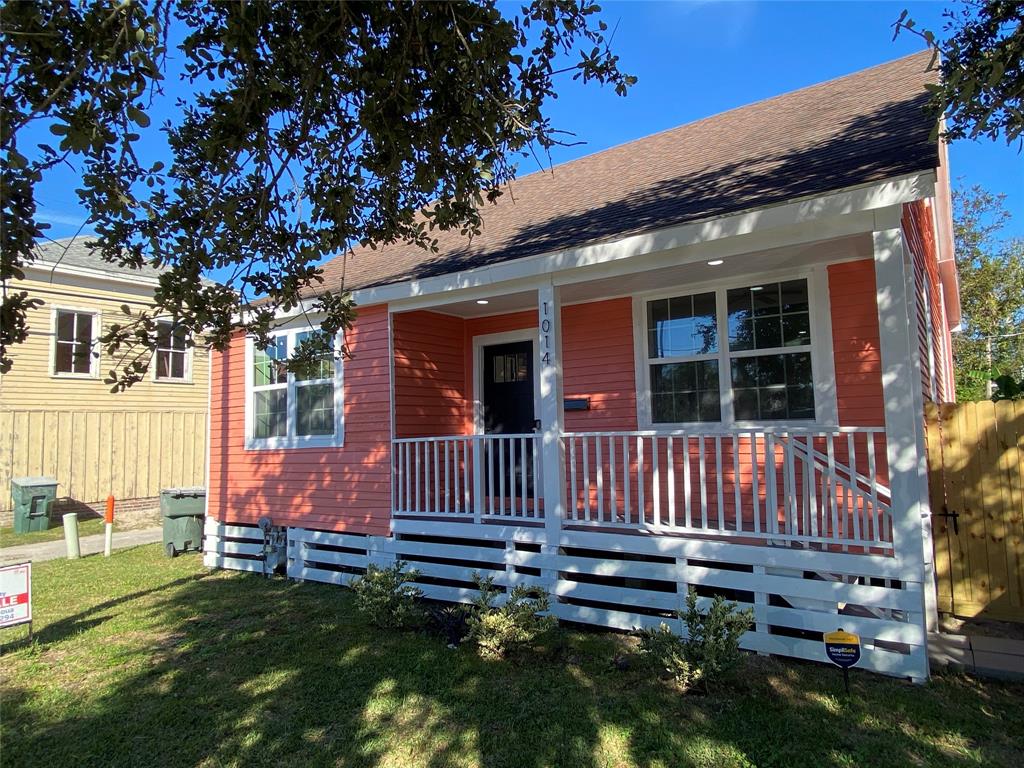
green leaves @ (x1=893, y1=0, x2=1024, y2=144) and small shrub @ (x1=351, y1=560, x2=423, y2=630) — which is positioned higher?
green leaves @ (x1=893, y1=0, x2=1024, y2=144)

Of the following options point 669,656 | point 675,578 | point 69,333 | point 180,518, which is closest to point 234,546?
point 180,518

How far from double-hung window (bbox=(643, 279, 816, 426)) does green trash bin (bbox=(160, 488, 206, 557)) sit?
748cm

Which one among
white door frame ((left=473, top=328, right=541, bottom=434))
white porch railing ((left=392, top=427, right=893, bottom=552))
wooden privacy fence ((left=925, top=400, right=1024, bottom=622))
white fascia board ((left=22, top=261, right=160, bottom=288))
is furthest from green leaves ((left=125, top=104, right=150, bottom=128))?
white fascia board ((left=22, top=261, right=160, bottom=288))

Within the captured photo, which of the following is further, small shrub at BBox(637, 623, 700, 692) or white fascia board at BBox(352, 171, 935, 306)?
white fascia board at BBox(352, 171, 935, 306)

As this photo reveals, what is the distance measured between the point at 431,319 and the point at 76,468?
10074 mm

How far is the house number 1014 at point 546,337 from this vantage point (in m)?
5.95

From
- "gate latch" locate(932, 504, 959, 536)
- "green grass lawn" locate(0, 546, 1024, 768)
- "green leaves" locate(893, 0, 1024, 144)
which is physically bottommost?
"green grass lawn" locate(0, 546, 1024, 768)

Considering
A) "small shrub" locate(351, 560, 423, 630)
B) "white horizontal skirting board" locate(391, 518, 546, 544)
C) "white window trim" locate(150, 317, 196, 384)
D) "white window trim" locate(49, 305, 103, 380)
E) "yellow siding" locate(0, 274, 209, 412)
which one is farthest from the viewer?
"white window trim" locate(150, 317, 196, 384)

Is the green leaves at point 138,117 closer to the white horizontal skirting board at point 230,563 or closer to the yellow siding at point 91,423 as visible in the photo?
the white horizontal skirting board at point 230,563

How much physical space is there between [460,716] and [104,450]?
13.1m

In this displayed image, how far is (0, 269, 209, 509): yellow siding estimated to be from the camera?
12.7 m

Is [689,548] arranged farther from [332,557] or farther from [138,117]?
[138,117]

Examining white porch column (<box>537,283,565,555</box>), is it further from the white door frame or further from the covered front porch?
the white door frame

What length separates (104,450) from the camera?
13750 millimetres
